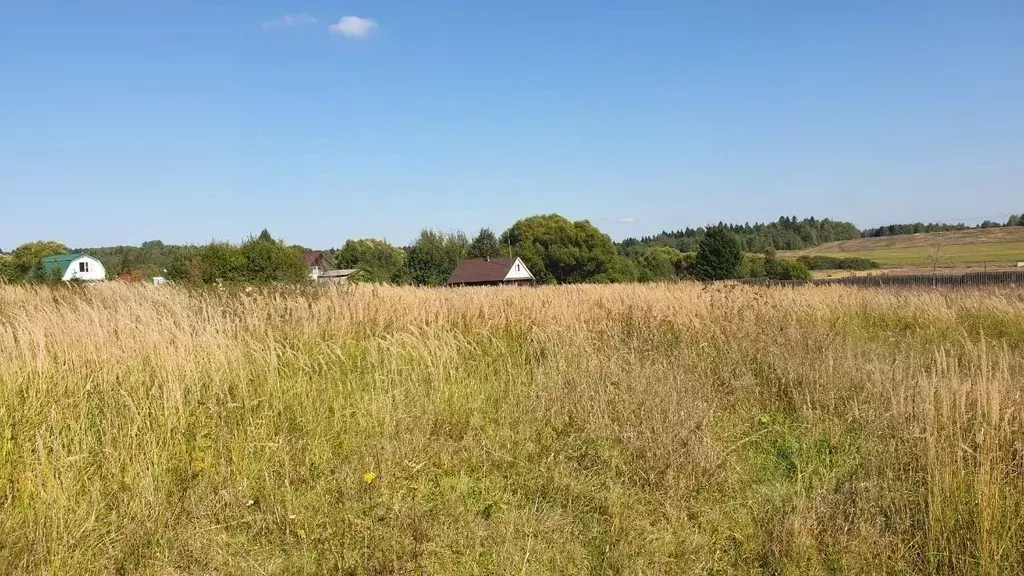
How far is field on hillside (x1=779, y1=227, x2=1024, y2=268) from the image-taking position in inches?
1444

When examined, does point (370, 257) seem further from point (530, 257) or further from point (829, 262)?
point (829, 262)

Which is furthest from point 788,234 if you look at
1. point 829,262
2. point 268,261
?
point 268,261

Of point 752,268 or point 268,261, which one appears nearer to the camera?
point 268,261

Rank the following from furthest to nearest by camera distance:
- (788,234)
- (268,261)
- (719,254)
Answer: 1. (788,234)
2. (719,254)
3. (268,261)

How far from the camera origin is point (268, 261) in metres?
21.2

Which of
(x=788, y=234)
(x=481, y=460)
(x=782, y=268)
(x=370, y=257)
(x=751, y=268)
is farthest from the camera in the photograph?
(x=788, y=234)

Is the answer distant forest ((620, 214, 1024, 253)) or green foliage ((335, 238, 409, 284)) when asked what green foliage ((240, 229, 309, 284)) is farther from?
distant forest ((620, 214, 1024, 253))

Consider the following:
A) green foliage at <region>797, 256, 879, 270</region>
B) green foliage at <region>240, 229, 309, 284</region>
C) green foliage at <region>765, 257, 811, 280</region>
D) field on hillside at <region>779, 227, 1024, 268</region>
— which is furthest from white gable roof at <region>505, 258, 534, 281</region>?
green foliage at <region>240, 229, 309, 284</region>

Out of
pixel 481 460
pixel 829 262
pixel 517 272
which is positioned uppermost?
pixel 517 272

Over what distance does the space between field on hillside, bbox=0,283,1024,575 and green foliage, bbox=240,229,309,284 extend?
15.5 m

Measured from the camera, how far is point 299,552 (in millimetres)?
2783

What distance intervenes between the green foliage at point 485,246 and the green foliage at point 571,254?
2.75 m

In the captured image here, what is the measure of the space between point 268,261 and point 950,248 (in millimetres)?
47376

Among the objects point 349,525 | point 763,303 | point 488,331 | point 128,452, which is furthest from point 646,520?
point 763,303
